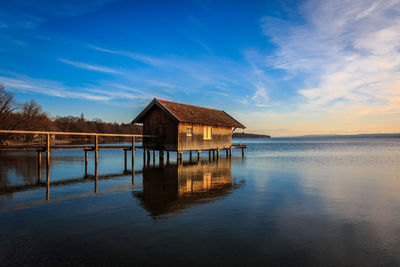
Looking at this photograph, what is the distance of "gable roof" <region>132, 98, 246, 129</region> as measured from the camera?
1052 inches

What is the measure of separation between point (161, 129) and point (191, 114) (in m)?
3.91

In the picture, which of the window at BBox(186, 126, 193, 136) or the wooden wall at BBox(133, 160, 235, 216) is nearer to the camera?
the wooden wall at BBox(133, 160, 235, 216)

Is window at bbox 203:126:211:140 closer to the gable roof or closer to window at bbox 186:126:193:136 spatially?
the gable roof

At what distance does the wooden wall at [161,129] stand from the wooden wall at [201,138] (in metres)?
0.66

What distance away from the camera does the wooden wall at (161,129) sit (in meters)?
26.9

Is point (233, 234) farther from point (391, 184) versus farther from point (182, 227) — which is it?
point (391, 184)

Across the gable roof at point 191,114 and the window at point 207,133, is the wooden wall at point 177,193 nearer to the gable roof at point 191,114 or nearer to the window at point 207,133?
the gable roof at point 191,114

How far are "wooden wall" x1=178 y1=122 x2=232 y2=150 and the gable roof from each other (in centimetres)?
71

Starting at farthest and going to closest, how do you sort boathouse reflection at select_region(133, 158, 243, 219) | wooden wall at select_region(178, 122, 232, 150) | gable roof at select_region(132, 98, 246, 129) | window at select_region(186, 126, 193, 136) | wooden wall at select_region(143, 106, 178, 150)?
window at select_region(186, 126, 193, 136), wooden wall at select_region(178, 122, 232, 150), wooden wall at select_region(143, 106, 178, 150), gable roof at select_region(132, 98, 246, 129), boathouse reflection at select_region(133, 158, 243, 219)

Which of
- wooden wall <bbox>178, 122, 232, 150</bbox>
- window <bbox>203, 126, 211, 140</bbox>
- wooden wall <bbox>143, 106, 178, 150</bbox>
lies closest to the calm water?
wooden wall <bbox>143, 106, 178, 150</bbox>

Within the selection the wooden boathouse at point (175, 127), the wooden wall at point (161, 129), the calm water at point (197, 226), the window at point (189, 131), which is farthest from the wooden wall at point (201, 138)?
the calm water at point (197, 226)

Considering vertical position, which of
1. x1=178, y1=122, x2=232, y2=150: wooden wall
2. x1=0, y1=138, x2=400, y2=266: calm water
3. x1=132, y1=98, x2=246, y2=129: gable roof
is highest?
x1=132, y1=98, x2=246, y2=129: gable roof

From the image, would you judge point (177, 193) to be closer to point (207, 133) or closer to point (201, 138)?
point (201, 138)

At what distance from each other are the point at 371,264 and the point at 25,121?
71.3 m
